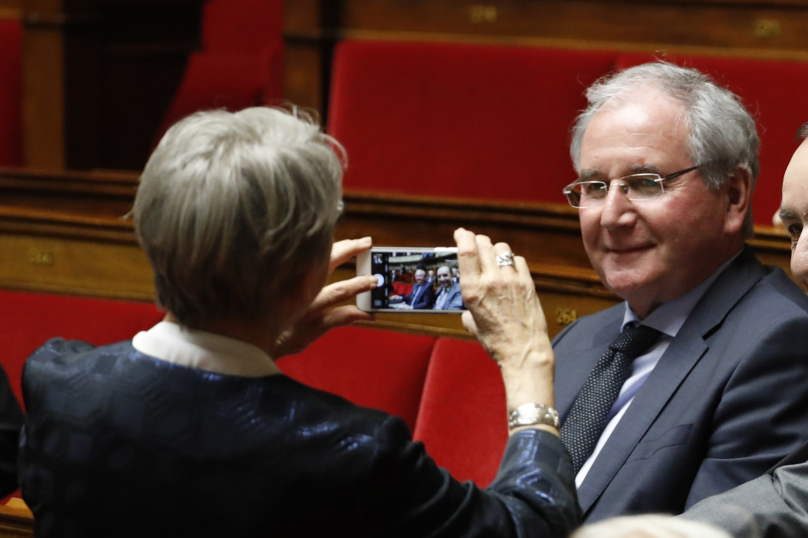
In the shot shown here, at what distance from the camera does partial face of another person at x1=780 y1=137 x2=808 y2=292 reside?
2.49 ft

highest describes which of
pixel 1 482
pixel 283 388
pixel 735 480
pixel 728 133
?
pixel 728 133

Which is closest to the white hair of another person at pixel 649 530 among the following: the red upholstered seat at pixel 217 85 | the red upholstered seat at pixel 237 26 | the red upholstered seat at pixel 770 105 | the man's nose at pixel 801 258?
the man's nose at pixel 801 258

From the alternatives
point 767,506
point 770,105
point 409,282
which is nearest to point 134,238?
point 409,282

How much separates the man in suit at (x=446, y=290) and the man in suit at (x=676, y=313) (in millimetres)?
176

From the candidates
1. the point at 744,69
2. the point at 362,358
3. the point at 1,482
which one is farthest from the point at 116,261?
the point at 744,69

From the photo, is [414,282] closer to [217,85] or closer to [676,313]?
[676,313]

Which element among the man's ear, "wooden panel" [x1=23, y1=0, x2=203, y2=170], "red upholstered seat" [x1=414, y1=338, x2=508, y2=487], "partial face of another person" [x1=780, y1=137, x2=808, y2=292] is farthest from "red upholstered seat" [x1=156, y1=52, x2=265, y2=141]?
"partial face of another person" [x1=780, y1=137, x2=808, y2=292]

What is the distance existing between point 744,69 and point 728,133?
0.79 m

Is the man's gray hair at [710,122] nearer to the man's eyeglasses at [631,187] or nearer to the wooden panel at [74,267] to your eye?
the man's eyeglasses at [631,187]

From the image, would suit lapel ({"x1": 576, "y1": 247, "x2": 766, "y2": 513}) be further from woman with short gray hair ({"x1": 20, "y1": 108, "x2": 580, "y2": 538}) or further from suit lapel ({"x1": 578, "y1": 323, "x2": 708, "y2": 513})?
woman with short gray hair ({"x1": 20, "y1": 108, "x2": 580, "y2": 538})

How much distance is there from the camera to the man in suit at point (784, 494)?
28.0 inches

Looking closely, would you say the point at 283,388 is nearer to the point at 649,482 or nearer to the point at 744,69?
the point at 649,482

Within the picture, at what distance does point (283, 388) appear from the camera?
2.01 feet

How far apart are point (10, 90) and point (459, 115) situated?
1114 millimetres
